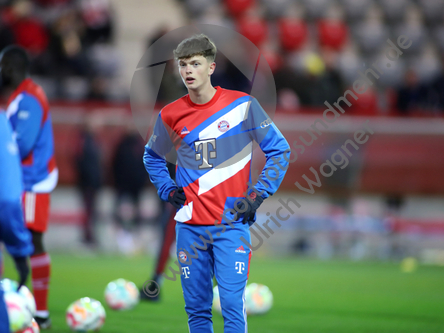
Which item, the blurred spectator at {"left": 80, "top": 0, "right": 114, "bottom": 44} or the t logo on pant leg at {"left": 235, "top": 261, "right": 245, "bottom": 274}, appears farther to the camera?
the blurred spectator at {"left": 80, "top": 0, "right": 114, "bottom": 44}

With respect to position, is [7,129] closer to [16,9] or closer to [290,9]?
[16,9]

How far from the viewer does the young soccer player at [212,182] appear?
3738mm

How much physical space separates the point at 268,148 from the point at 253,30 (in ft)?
43.2

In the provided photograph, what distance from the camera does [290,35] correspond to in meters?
16.8

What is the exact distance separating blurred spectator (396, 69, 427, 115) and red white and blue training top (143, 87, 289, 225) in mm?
11684

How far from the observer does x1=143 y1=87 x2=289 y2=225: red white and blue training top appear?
3.82 m

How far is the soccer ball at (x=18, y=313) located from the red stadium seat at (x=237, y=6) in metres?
14.4

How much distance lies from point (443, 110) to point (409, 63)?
3.33m

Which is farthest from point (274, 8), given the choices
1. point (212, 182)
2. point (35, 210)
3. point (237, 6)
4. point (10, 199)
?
point (10, 199)

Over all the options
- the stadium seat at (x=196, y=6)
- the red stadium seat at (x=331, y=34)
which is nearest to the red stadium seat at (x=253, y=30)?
the stadium seat at (x=196, y=6)

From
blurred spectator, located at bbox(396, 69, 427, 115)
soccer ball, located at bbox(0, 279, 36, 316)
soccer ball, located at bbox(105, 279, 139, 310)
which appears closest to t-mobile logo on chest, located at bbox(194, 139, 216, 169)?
soccer ball, located at bbox(0, 279, 36, 316)

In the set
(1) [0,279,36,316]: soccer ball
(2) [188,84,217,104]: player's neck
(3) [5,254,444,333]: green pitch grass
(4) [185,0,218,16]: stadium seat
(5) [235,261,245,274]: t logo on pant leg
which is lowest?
(3) [5,254,444,333]: green pitch grass

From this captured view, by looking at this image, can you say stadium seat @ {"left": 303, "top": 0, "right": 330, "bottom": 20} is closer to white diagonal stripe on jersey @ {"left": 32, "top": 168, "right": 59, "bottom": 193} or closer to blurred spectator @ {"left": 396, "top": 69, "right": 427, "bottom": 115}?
blurred spectator @ {"left": 396, "top": 69, "right": 427, "bottom": 115}

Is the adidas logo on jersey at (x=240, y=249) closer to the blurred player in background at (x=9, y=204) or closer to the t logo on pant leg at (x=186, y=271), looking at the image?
the t logo on pant leg at (x=186, y=271)
